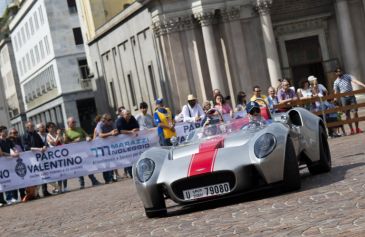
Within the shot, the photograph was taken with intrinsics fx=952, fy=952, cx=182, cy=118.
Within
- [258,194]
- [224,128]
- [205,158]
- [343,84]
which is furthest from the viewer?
[343,84]

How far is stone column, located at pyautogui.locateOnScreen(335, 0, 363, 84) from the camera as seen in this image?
53906mm

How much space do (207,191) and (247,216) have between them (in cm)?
151

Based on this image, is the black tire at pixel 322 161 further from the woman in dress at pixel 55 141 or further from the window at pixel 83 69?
the window at pixel 83 69

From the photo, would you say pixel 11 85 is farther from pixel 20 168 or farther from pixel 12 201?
pixel 12 201

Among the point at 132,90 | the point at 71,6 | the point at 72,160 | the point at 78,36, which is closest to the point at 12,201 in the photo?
the point at 72,160

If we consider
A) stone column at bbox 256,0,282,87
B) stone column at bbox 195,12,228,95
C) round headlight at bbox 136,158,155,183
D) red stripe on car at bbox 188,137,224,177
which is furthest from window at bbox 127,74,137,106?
red stripe on car at bbox 188,137,224,177

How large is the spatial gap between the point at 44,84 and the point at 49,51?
685cm

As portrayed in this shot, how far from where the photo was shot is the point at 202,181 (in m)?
12.5

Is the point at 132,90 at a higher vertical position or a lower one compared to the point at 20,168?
higher

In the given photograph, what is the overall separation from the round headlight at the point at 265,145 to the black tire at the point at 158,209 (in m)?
1.50

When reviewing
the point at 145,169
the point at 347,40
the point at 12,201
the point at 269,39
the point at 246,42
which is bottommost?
the point at 12,201

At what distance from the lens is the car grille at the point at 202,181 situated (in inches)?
489

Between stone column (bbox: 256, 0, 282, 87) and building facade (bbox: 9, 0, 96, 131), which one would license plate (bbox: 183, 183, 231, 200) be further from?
building facade (bbox: 9, 0, 96, 131)

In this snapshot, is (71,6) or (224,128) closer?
(224,128)
